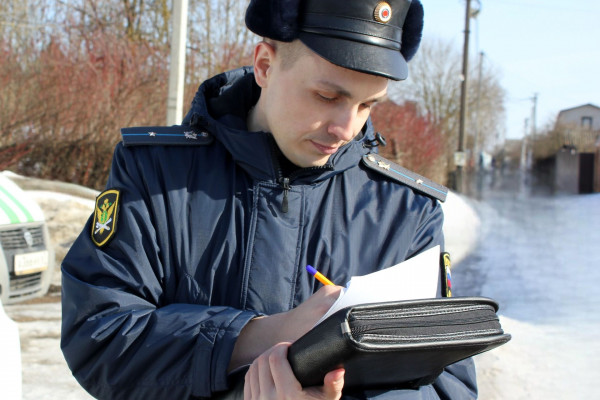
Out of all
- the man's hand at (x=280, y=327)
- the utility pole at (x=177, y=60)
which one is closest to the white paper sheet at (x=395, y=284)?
the man's hand at (x=280, y=327)

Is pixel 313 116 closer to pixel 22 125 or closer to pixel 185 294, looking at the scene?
pixel 185 294

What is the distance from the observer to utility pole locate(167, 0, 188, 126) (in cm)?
814

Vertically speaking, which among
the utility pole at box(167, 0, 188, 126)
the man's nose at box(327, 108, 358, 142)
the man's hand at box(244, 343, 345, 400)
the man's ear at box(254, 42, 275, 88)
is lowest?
the man's hand at box(244, 343, 345, 400)

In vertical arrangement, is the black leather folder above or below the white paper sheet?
below

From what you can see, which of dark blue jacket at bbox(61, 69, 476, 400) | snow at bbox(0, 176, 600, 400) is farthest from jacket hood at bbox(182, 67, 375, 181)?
snow at bbox(0, 176, 600, 400)

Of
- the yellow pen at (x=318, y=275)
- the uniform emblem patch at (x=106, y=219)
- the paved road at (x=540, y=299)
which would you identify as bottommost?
the paved road at (x=540, y=299)

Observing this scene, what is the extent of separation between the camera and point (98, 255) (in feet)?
5.12

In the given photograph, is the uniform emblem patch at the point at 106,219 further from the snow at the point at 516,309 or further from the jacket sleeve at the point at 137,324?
the snow at the point at 516,309

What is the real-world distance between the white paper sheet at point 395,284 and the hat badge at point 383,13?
0.60 meters

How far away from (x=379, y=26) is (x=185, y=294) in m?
0.81

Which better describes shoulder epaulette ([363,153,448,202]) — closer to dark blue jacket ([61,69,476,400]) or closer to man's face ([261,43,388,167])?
dark blue jacket ([61,69,476,400])

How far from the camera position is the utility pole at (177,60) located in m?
8.14

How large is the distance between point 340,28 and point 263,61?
251mm

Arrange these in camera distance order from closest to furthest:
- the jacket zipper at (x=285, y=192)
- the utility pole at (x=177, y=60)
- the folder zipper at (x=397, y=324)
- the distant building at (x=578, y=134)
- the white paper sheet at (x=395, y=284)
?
1. the folder zipper at (x=397, y=324)
2. the white paper sheet at (x=395, y=284)
3. the jacket zipper at (x=285, y=192)
4. the utility pole at (x=177, y=60)
5. the distant building at (x=578, y=134)
